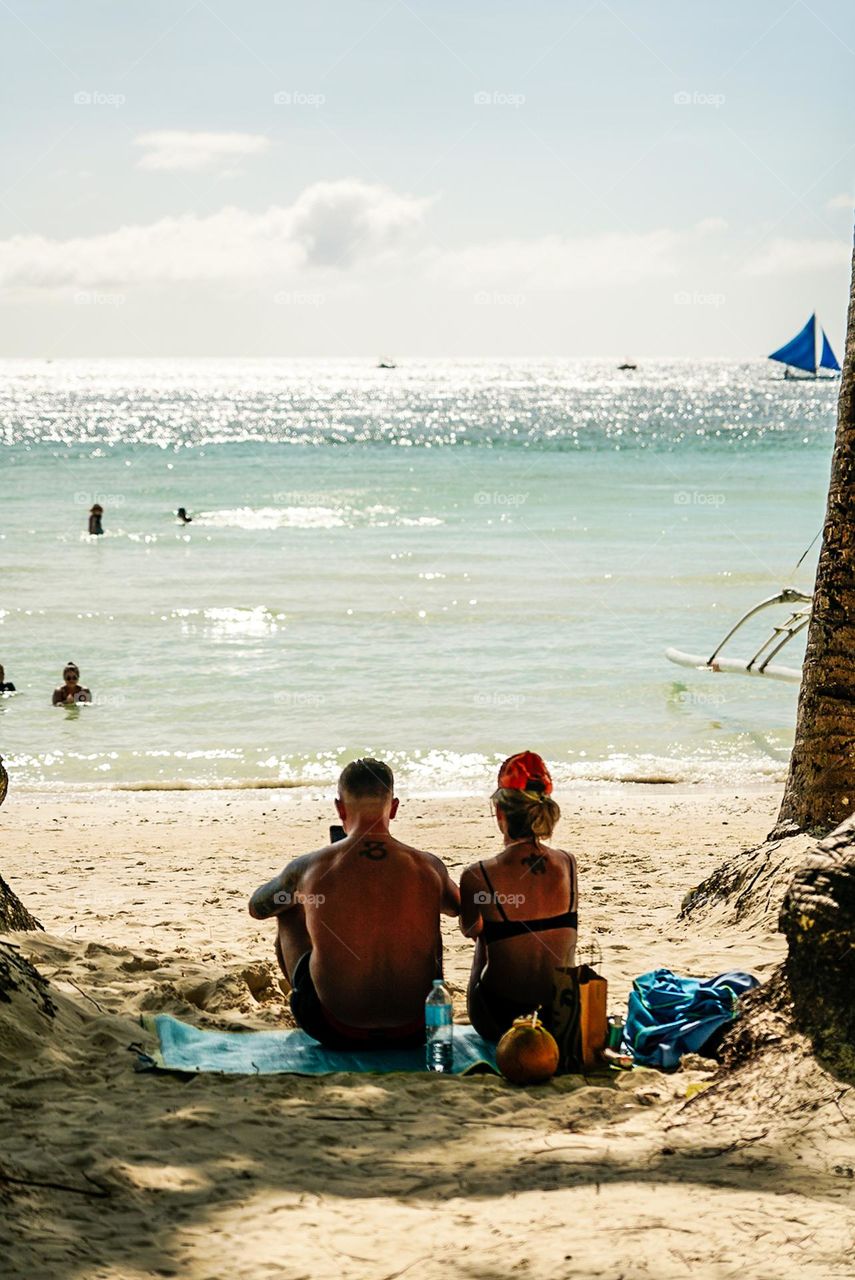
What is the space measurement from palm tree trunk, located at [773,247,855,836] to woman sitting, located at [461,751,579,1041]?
204 centimetres

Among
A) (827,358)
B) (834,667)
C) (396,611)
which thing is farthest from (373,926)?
(827,358)

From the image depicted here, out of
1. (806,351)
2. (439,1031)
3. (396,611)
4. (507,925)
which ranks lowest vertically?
(439,1031)

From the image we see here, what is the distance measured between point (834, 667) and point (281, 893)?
2.98m

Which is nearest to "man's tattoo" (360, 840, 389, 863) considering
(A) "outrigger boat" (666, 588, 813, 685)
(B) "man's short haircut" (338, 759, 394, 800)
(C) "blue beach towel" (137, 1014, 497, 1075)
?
(B) "man's short haircut" (338, 759, 394, 800)

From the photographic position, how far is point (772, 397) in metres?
121

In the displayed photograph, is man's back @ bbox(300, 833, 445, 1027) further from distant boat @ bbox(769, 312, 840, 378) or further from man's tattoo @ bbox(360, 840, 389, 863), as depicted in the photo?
distant boat @ bbox(769, 312, 840, 378)

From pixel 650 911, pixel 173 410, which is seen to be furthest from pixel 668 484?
pixel 173 410

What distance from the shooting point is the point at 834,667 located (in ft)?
20.9

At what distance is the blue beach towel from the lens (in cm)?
446

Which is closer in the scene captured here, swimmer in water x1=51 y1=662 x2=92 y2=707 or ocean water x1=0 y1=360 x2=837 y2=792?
ocean water x1=0 y1=360 x2=837 y2=792

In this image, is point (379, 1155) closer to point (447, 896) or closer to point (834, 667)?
point (447, 896)

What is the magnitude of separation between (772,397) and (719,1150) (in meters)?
124

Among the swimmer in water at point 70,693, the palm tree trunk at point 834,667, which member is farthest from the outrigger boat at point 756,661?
the swimmer in water at point 70,693

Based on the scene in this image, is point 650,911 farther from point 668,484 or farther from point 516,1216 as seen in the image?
point 668,484
